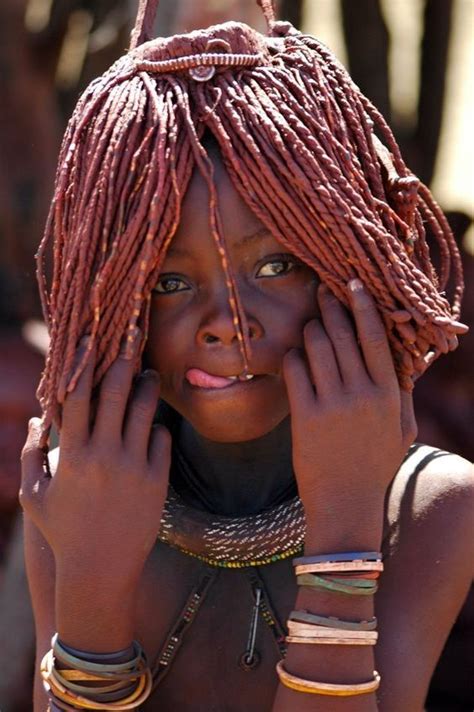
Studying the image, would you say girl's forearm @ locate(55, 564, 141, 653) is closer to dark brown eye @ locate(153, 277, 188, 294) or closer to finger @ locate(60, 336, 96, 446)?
finger @ locate(60, 336, 96, 446)

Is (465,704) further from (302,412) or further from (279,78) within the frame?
(279,78)

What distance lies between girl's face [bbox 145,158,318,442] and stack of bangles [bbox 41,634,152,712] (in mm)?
398

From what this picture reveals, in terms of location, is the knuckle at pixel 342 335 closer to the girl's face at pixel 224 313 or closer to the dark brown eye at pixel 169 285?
the girl's face at pixel 224 313

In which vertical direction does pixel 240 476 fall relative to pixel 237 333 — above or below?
below

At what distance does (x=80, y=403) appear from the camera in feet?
6.66

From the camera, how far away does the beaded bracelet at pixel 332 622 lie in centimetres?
199

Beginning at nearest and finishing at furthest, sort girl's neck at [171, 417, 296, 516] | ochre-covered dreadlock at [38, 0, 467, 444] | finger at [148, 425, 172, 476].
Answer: ochre-covered dreadlock at [38, 0, 467, 444]
finger at [148, 425, 172, 476]
girl's neck at [171, 417, 296, 516]

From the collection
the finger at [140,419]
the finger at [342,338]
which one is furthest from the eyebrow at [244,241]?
the finger at [140,419]

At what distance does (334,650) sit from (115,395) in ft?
1.70

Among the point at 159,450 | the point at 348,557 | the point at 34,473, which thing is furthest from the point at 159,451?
the point at 348,557

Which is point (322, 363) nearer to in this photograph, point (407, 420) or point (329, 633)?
point (407, 420)

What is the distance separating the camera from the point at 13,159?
4.83 meters

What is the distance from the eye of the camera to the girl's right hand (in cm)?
204

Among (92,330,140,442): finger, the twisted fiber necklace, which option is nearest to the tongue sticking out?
(92,330,140,442): finger
